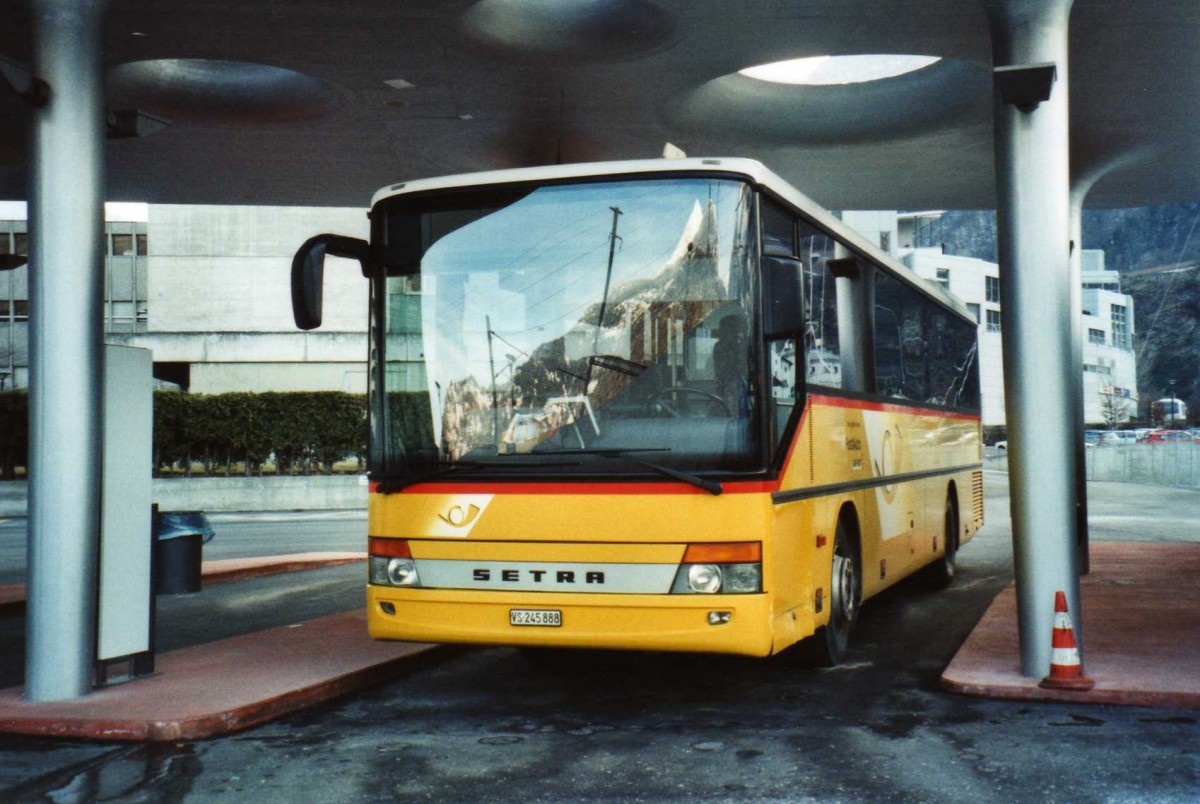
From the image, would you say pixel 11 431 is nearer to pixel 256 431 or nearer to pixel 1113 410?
pixel 256 431

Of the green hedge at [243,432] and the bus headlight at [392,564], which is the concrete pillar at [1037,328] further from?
the green hedge at [243,432]

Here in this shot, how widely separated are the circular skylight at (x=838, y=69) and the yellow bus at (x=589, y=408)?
6.87m

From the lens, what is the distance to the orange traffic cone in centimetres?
776

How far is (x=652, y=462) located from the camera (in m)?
7.00

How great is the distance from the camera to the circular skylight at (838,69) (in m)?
14.3

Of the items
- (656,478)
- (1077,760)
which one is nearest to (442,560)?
(656,478)

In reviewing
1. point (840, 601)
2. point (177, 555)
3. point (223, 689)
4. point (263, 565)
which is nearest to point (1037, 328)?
point (840, 601)

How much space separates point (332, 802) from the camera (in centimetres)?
568

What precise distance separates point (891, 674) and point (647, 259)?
352cm

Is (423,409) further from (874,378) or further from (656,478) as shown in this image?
(874,378)

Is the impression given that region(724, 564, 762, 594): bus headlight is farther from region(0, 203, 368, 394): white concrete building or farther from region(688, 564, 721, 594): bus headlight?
region(0, 203, 368, 394): white concrete building

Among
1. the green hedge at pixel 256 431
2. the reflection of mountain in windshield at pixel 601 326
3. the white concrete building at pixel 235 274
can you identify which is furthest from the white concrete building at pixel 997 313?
the reflection of mountain in windshield at pixel 601 326

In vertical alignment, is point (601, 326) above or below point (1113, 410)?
below

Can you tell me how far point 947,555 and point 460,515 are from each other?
8.26 m
